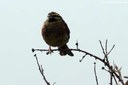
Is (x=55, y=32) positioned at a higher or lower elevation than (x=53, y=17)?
lower

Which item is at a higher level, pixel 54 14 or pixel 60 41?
pixel 54 14

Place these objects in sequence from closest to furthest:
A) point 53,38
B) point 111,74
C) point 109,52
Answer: point 111,74 < point 109,52 < point 53,38

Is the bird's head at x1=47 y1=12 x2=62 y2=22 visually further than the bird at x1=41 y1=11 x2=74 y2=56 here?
Yes

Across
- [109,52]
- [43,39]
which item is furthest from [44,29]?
[109,52]

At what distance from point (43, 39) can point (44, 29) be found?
20cm

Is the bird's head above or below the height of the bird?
above

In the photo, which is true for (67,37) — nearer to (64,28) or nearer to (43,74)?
(64,28)

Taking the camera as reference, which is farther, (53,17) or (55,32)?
(53,17)

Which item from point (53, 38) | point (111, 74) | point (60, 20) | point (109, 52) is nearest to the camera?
point (111, 74)

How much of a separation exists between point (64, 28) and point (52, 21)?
0.30m

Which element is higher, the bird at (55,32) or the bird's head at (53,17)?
the bird's head at (53,17)

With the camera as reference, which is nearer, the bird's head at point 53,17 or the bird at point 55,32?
the bird at point 55,32

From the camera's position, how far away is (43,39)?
24.9ft

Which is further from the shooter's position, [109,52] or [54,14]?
[54,14]
